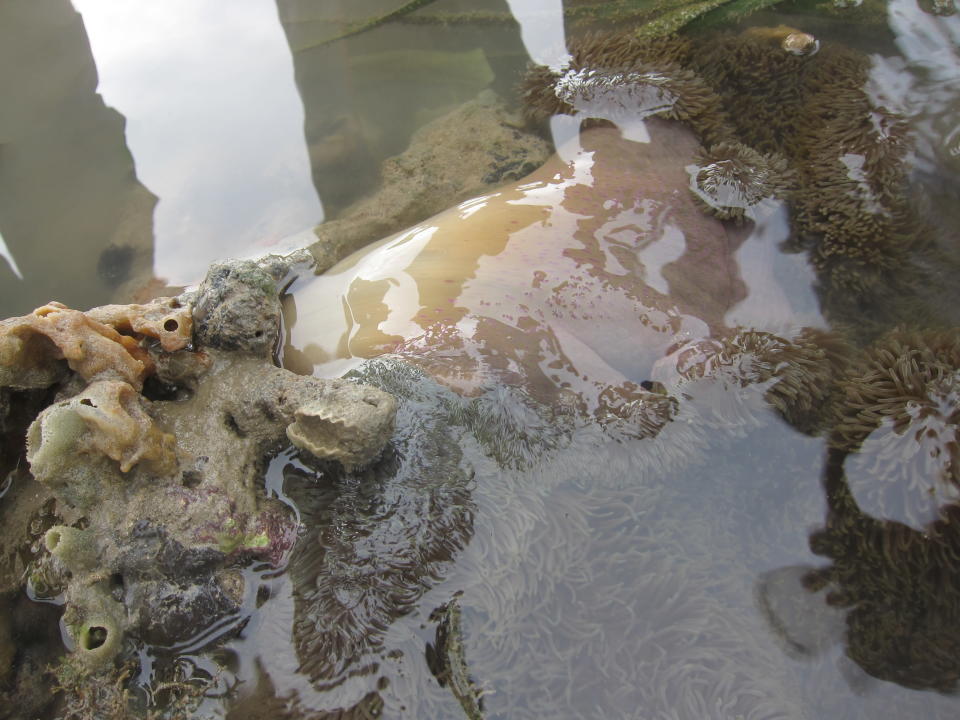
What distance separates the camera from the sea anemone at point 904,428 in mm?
2402

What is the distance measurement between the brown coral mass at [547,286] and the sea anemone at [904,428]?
69 cm

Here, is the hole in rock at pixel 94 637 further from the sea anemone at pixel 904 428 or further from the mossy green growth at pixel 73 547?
the sea anemone at pixel 904 428

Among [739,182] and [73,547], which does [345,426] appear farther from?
[739,182]

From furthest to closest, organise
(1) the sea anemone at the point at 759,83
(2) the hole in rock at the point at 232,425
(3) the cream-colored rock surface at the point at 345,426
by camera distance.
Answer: (1) the sea anemone at the point at 759,83 < (2) the hole in rock at the point at 232,425 < (3) the cream-colored rock surface at the point at 345,426

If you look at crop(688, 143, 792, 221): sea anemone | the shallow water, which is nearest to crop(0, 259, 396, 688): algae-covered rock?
the shallow water

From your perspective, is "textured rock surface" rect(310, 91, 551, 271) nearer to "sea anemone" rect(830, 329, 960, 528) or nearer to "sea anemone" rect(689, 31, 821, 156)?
"sea anemone" rect(689, 31, 821, 156)

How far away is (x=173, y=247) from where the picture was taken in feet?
12.3

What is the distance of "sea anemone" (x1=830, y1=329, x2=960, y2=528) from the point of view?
2.40 metres

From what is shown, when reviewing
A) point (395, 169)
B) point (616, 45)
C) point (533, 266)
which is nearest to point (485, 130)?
point (395, 169)

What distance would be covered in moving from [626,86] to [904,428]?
8.27 feet

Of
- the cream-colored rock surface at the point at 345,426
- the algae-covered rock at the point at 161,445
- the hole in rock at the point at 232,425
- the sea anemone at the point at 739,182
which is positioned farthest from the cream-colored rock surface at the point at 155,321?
the sea anemone at the point at 739,182

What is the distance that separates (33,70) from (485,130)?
320 cm

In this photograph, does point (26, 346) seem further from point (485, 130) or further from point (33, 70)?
point (33, 70)

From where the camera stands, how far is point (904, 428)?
2502mm
